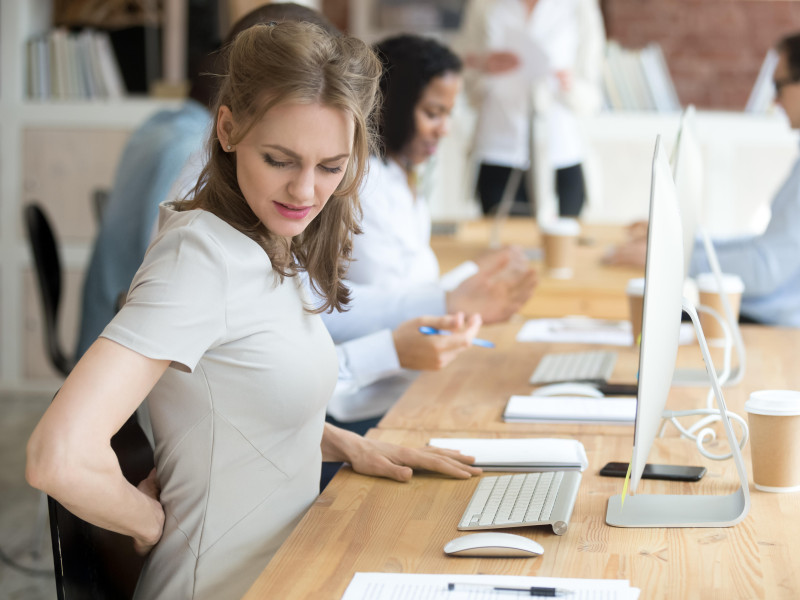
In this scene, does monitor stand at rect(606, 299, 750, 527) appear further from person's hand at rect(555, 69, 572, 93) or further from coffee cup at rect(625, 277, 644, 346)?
person's hand at rect(555, 69, 572, 93)

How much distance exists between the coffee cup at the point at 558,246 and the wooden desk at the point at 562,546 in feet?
5.10

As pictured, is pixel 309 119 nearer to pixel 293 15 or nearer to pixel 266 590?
pixel 266 590

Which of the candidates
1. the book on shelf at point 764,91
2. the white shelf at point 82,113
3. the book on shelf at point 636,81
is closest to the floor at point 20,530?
the white shelf at point 82,113

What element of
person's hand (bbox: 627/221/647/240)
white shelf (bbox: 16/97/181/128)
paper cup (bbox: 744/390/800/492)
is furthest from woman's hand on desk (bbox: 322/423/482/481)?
white shelf (bbox: 16/97/181/128)

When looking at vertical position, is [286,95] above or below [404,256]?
above

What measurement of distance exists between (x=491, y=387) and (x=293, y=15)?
2.72 feet

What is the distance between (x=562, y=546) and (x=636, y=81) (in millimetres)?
3770

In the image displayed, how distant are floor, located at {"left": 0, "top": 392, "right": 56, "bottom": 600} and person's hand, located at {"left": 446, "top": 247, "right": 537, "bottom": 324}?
137 centimetres

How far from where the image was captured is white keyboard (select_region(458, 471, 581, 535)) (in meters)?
1.14

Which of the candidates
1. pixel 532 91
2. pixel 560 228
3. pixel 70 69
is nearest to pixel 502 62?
pixel 532 91

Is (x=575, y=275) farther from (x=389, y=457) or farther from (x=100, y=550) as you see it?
(x=100, y=550)

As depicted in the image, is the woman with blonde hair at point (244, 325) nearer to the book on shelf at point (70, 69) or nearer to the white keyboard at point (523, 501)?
the white keyboard at point (523, 501)

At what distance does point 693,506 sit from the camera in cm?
122

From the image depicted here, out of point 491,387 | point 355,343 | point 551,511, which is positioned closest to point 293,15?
point 355,343
